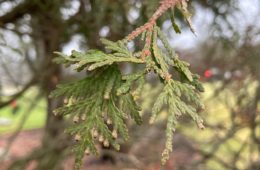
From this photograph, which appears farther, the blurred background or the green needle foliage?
the blurred background

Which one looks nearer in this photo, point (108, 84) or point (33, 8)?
point (108, 84)

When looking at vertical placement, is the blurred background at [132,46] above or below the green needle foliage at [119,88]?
above

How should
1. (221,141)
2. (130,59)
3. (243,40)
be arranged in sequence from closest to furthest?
(130,59) < (243,40) < (221,141)

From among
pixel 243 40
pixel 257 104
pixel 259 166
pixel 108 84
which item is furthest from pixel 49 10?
pixel 259 166

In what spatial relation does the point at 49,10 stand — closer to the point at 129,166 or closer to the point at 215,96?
the point at 129,166

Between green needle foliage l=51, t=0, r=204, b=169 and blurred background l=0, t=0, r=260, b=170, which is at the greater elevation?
blurred background l=0, t=0, r=260, b=170

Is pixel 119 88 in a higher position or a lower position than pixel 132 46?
lower

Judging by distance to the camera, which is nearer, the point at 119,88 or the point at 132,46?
the point at 119,88

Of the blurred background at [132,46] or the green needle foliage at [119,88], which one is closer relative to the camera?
the green needle foliage at [119,88]
